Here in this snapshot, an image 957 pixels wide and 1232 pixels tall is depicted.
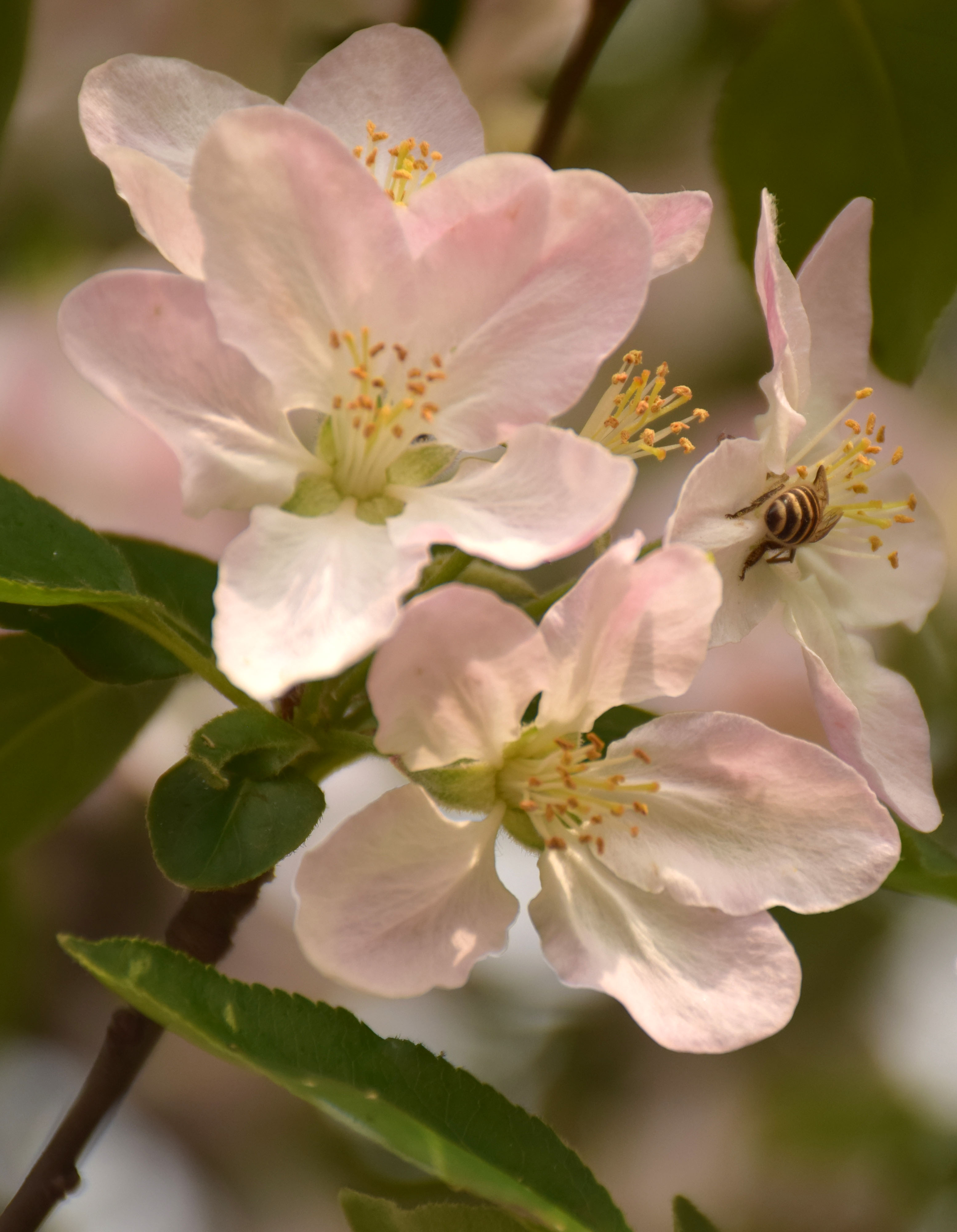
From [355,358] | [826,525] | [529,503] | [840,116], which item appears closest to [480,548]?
[529,503]

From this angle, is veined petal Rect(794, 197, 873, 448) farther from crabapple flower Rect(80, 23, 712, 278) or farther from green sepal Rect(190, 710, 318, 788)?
green sepal Rect(190, 710, 318, 788)

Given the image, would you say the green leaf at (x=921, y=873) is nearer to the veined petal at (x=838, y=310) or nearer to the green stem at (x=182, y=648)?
the veined petal at (x=838, y=310)

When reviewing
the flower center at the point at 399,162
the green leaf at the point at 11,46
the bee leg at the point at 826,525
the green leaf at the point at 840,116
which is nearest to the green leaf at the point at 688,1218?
the bee leg at the point at 826,525

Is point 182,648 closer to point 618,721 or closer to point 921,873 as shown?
point 618,721

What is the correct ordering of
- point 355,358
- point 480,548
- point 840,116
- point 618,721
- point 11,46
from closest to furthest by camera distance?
point 480,548 → point 355,358 → point 618,721 → point 11,46 → point 840,116

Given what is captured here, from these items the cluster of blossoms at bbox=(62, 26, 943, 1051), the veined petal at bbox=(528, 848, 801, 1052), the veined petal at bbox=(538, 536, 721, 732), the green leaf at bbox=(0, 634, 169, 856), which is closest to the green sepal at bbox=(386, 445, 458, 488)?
the cluster of blossoms at bbox=(62, 26, 943, 1051)
